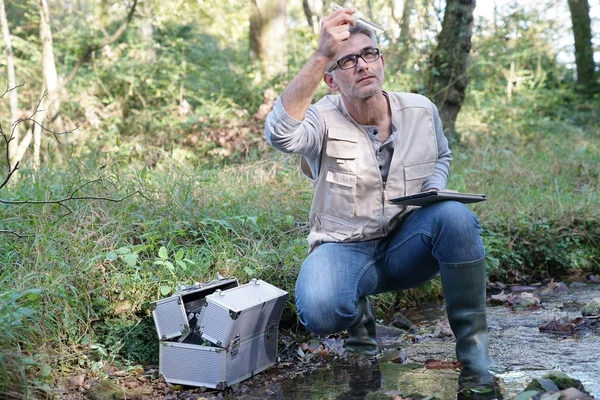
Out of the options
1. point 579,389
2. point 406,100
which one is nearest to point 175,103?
point 406,100

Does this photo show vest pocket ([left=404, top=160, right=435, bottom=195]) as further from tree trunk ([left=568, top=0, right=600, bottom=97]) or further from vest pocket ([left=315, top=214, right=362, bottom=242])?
tree trunk ([left=568, top=0, right=600, bottom=97])

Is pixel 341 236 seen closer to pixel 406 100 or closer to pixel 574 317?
pixel 406 100

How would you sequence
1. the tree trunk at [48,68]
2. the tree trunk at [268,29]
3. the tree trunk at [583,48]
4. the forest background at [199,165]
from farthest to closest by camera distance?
the tree trunk at [583,48], the tree trunk at [268,29], the tree trunk at [48,68], the forest background at [199,165]

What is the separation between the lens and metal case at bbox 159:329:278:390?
3.21 m

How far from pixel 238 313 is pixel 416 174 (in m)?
1.11

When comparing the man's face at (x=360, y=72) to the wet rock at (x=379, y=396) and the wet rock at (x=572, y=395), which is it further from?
the wet rock at (x=572, y=395)

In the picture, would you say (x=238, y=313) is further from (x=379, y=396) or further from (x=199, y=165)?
(x=199, y=165)

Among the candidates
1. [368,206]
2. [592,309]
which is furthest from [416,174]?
[592,309]

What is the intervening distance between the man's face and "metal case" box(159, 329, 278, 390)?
1294mm

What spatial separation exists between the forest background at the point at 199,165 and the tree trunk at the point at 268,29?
29mm

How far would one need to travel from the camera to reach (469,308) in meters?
3.18

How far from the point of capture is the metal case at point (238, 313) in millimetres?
3148

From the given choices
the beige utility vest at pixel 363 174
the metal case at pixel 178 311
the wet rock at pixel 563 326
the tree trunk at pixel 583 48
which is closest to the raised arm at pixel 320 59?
the beige utility vest at pixel 363 174

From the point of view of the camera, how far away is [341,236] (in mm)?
3439
